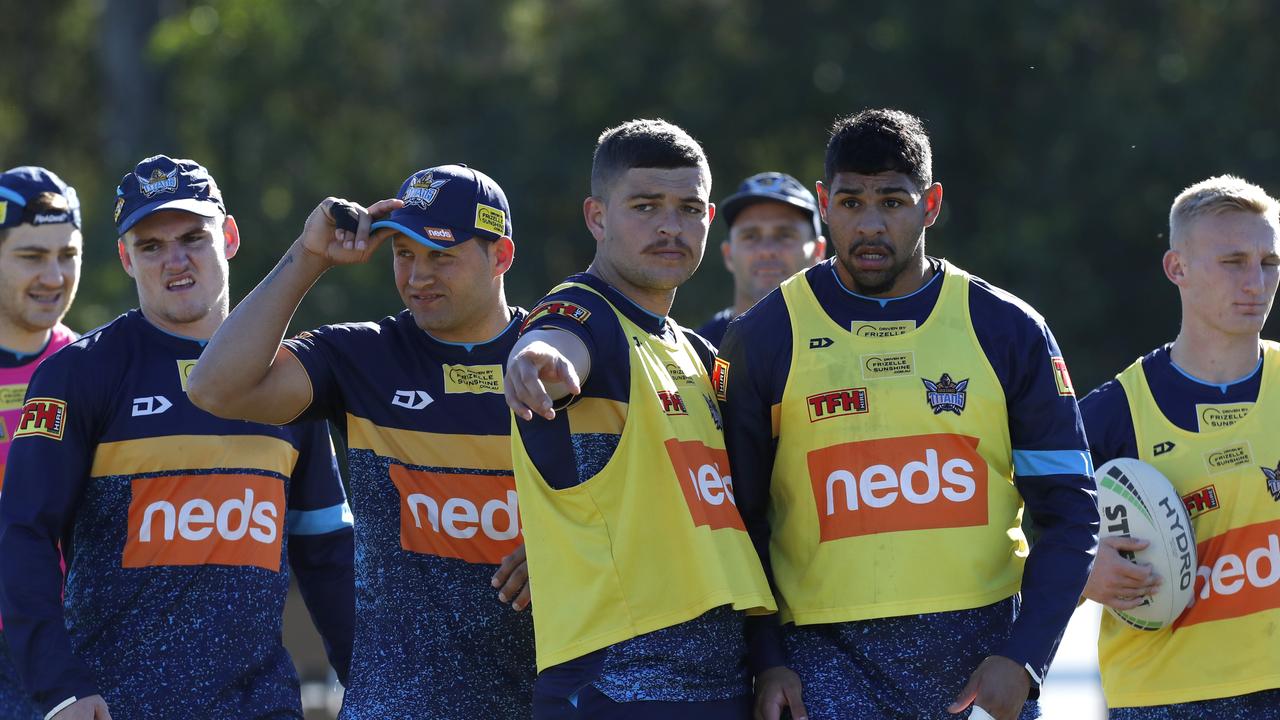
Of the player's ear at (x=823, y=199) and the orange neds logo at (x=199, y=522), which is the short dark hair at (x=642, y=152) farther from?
the orange neds logo at (x=199, y=522)

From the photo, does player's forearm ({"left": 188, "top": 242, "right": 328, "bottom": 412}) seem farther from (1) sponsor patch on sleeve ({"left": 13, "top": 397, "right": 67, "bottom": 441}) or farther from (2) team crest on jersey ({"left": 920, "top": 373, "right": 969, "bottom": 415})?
(2) team crest on jersey ({"left": 920, "top": 373, "right": 969, "bottom": 415})

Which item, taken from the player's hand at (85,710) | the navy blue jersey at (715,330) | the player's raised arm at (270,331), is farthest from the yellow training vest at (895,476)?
the navy blue jersey at (715,330)

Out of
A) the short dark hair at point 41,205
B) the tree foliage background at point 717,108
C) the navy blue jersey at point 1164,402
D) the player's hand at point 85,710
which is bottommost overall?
the player's hand at point 85,710

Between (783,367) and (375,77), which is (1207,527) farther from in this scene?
(375,77)

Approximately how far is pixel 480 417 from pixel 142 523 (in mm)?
1078

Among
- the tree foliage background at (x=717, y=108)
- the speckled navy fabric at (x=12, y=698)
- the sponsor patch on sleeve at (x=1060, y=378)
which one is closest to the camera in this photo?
the sponsor patch on sleeve at (x=1060, y=378)

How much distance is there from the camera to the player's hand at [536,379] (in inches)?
151

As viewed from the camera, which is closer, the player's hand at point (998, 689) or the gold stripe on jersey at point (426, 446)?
the player's hand at point (998, 689)

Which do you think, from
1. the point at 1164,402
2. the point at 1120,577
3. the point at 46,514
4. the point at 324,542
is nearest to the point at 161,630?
the point at 46,514

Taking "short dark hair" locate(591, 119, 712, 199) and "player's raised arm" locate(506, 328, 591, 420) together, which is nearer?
"player's raised arm" locate(506, 328, 591, 420)

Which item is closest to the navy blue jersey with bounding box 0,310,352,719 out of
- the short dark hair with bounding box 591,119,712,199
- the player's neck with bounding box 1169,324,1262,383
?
the short dark hair with bounding box 591,119,712,199

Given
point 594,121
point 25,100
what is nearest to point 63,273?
point 594,121

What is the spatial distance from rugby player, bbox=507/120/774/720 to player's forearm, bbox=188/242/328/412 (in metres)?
0.71

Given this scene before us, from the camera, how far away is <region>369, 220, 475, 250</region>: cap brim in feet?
15.4
